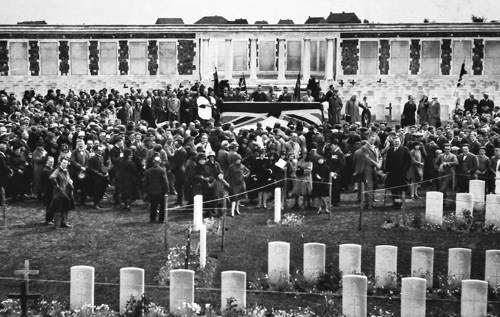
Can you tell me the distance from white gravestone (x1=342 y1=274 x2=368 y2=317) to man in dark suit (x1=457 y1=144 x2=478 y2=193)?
10.3 m

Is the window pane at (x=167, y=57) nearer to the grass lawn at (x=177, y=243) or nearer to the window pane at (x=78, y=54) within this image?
the window pane at (x=78, y=54)

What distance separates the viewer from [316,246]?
17375mm

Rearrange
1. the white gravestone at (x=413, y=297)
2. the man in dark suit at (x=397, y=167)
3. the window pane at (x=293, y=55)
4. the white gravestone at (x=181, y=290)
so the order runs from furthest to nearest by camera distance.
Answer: the window pane at (x=293, y=55) < the man in dark suit at (x=397, y=167) < the white gravestone at (x=181, y=290) < the white gravestone at (x=413, y=297)

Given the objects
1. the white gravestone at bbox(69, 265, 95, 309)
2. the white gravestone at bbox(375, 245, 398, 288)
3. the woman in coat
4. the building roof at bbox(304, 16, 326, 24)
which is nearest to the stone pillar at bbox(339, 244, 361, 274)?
the white gravestone at bbox(375, 245, 398, 288)

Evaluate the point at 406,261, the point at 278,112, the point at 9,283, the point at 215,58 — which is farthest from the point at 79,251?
the point at 215,58

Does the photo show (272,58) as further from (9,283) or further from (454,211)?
(9,283)

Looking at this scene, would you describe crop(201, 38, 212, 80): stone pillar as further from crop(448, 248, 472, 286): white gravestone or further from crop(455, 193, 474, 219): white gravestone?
crop(448, 248, 472, 286): white gravestone

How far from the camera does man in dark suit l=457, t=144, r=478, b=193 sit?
24656mm

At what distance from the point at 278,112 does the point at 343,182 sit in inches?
362

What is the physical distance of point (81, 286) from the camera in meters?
→ 15.6

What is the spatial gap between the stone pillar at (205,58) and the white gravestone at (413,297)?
119 feet

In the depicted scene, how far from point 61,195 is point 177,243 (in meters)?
3.21

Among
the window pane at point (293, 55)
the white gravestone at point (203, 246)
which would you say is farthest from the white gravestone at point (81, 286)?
the window pane at point (293, 55)

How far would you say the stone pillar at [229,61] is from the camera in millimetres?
50625
